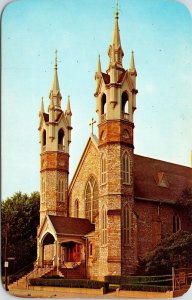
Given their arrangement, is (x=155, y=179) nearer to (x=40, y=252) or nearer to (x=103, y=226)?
(x=103, y=226)

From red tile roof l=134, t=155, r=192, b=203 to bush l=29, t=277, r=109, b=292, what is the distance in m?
3.28

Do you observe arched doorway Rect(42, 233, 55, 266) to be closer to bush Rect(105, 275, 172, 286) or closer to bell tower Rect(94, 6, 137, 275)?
bell tower Rect(94, 6, 137, 275)

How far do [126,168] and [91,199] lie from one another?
104 inches

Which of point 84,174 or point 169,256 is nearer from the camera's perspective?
point 169,256

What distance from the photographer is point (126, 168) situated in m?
16.7

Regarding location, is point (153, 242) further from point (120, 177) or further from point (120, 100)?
point (120, 100)

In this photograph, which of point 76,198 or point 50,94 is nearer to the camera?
point 50,94

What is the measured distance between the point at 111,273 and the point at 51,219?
8.67 feet

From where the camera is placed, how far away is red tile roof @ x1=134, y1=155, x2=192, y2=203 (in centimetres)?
1465

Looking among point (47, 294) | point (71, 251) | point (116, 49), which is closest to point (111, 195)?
point (71, 251)

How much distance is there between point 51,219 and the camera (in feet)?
56.8

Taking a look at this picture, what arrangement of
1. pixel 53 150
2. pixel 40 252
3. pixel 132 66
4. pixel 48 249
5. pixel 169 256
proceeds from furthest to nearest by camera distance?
pixel 48 249
pixel 40 252
pixel 53 150
pixel 132 66
pixel 169 256

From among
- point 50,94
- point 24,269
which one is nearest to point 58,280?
point 24,269

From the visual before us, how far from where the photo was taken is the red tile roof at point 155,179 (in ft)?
48.1
